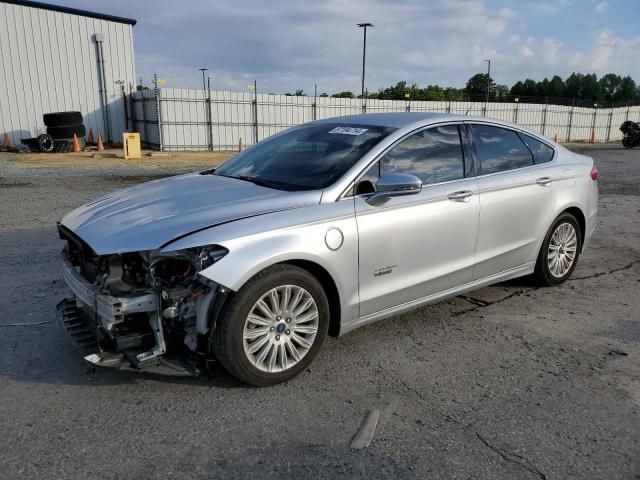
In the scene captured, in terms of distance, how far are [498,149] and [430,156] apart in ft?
2.93

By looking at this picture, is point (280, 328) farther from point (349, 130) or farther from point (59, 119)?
point (59, 119)

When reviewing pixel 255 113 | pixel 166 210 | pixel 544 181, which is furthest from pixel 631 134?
pixel 166 210

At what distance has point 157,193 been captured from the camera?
3920 millimetres

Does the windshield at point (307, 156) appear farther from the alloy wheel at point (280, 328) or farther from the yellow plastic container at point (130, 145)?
the yellow plastic container at point (130, 145)

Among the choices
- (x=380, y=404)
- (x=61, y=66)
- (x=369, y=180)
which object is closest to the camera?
(x=380, y=404)

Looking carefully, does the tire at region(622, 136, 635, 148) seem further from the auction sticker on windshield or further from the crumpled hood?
the crumpled hood

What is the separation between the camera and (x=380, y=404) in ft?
10.5

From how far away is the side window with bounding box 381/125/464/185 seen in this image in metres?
3.95

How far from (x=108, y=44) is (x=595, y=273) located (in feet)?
83.0

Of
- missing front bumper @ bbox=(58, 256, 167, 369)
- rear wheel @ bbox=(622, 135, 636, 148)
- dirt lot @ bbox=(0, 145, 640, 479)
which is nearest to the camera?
dirt lot @ bbox=(0, 145, 640, 479)

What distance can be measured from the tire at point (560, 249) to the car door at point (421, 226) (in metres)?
1.14

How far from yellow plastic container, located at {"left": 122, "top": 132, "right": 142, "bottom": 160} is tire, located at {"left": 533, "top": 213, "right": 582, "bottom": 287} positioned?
56.5 feet

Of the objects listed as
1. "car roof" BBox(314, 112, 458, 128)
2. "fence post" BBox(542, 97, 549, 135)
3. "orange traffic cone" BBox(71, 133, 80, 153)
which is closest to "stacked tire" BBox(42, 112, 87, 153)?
"orange traffic cone" BBox(71, 133, 80, 153)

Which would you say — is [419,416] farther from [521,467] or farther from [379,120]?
[379,120]
